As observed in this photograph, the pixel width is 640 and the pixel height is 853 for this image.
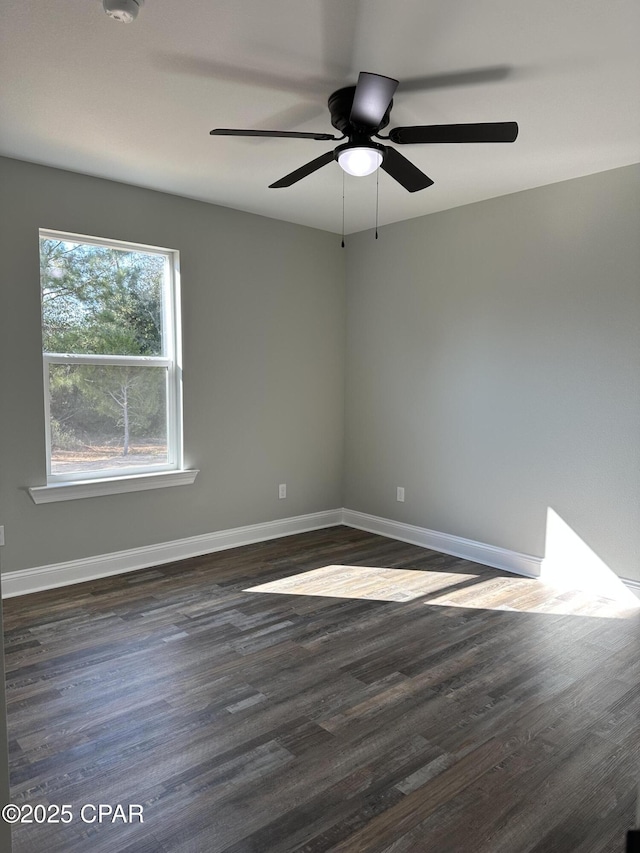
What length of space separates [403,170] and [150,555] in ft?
9.68

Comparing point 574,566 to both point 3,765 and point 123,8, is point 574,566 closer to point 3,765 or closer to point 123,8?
point 3,765

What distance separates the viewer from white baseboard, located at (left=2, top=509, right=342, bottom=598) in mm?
3504

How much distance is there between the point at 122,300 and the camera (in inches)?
151

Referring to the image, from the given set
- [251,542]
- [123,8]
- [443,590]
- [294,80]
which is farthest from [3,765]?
[251,542]

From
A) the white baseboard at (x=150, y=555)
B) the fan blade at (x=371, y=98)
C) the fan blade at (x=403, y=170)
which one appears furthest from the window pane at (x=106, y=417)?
the fan blade at (x=371, y=98)

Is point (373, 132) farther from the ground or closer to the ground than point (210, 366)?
farther from the ground

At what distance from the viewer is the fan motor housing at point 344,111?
7.81 ft

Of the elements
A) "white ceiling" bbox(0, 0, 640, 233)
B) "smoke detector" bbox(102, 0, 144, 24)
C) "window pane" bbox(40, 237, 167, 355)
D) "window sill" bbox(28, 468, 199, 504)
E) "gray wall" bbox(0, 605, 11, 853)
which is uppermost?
"white ceiling" bbox(0, 0, 640, 233)

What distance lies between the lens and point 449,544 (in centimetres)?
438

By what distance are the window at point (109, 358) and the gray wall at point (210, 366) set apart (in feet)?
0.35

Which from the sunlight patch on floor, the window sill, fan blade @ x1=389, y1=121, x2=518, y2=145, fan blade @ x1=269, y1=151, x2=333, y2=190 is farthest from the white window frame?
fan blade @ x1=389, y1=121, x2=518, y2=145

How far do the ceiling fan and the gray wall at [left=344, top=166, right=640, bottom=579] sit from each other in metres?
1.41

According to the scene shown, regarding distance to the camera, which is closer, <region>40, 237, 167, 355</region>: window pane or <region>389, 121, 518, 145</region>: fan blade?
<region>389, 121, 518, 145</region>: fan blade

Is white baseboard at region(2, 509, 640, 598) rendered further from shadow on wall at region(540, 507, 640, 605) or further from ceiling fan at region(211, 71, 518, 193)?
ceiling fan at region(211, 71, 518, 193)
